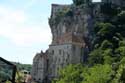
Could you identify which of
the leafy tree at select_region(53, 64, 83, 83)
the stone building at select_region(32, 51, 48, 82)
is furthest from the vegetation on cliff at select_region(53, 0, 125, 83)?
the stone building at select_region(32, 51, 48, 82)

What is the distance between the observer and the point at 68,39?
354 ft

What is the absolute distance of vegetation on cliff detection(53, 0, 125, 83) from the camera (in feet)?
182

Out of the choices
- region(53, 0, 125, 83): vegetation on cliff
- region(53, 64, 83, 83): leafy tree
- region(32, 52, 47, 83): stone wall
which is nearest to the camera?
region(53, 0, 125, 83): vegetation on cliff

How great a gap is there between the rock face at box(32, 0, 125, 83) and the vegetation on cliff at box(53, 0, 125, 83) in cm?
350

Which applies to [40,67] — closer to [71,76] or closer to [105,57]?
[105,57]

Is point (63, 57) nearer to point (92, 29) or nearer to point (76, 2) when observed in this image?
point (92, 29)

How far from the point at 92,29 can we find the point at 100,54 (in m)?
21.7

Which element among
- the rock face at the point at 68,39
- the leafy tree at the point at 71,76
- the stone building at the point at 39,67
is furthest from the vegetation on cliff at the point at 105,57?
the stone building at the point at 39,67

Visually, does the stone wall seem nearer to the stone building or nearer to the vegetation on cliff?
the stone building

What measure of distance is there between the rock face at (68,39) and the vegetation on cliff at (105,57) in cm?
350

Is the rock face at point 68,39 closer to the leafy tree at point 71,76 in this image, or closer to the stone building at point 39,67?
the stone building at point 39,67

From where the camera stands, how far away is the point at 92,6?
112 metres

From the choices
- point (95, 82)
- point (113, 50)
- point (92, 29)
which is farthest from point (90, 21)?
point (95, 82)

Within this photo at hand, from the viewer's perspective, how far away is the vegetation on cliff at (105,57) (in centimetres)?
5539
